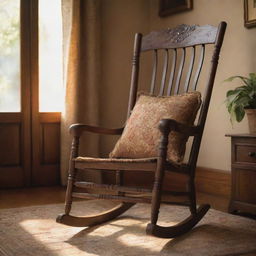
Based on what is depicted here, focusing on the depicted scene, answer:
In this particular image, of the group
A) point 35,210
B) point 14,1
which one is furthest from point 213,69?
point 14,1

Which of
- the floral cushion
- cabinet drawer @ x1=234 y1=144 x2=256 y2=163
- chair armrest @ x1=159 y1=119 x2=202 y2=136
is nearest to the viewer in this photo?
chair armrest @ x1=159 y1=119 x2=202 y2=136

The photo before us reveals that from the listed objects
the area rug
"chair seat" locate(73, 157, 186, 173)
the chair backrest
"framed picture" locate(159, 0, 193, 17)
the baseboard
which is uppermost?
"framed picture" locate(159, 0, 193, 17)

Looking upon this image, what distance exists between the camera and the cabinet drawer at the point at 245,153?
2.83 metres

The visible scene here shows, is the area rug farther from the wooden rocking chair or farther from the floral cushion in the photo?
the floral cushion

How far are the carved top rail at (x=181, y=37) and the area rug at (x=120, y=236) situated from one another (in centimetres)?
94

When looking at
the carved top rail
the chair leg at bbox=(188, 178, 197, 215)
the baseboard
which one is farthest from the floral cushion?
the baseboard

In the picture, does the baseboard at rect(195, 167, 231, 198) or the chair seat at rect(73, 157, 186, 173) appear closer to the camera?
the chair seat at rect(73, 157, 186, 173)

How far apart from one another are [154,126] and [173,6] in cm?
164

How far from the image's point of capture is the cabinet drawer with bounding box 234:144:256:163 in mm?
2828

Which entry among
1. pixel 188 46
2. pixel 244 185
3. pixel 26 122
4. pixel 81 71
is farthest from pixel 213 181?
pixel 26 122

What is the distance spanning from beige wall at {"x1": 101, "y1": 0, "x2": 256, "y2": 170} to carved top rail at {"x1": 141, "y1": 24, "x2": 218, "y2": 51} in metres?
0.64

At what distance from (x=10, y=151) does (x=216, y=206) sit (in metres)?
1.60

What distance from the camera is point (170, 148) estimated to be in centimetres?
251

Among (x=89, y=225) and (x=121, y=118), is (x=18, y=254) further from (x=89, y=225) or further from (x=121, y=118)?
(x=121, y=118)
